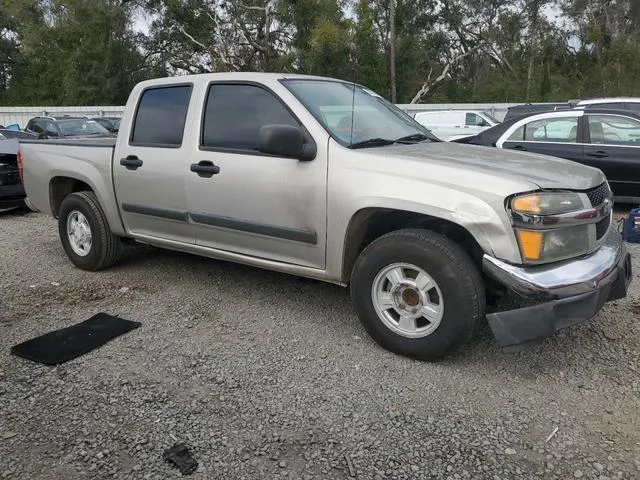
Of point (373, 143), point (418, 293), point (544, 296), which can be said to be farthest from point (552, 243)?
point (373, 143)

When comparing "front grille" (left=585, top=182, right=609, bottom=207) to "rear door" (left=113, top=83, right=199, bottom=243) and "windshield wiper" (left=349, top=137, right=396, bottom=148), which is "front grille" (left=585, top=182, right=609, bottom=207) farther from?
"rear door" (left=113, top=83, right=199, bottom=243)

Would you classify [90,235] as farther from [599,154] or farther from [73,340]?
[599,154]

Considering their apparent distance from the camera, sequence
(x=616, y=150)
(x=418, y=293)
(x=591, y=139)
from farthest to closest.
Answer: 1. (x=591, y=139)
2. (x=616, y=150)
3. (x=418, y=293)

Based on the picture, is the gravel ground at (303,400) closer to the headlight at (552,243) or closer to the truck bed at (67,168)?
the headlight at (552,243)

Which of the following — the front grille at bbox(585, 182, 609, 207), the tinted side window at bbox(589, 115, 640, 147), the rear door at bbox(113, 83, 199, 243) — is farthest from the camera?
the tinted side window at bbox(589, 115, 640, 147)

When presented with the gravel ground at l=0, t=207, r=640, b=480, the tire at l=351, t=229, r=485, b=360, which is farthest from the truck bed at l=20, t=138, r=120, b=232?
the tire at l=351, t=229, r=485, b=360

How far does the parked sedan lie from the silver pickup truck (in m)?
4.42

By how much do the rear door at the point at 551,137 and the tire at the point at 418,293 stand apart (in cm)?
554

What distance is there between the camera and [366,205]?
361 centimetres

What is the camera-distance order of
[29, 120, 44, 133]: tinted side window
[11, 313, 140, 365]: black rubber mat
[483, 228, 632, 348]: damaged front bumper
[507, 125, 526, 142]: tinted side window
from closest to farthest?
[483, 228, 632, 348]: damaged front bumper
[11, 313, 140, 365]: black rubber mat
[507, 125, 526, 142]: tinted side window
[29, 120, 44, 133]: tinted side window

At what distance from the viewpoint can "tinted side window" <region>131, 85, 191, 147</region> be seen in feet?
15.4

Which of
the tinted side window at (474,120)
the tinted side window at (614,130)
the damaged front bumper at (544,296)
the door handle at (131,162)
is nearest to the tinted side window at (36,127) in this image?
the tinted side window at (474,120)

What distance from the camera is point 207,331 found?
4148 mm

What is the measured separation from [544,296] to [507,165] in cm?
89
